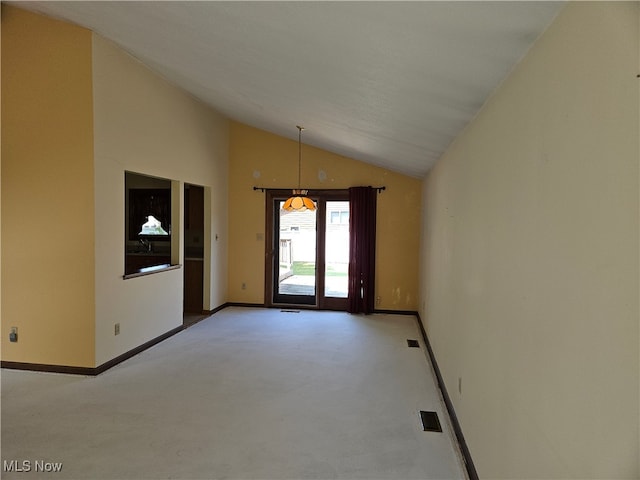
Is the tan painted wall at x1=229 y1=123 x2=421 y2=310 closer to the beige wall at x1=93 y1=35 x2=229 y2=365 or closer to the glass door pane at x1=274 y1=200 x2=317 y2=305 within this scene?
the glass door pane at x1=274 y1=200 x2=317 y2=305

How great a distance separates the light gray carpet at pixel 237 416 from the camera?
235 cm

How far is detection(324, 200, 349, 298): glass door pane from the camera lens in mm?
6480

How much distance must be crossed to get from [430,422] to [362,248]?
141 inches

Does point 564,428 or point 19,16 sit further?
point 19,16

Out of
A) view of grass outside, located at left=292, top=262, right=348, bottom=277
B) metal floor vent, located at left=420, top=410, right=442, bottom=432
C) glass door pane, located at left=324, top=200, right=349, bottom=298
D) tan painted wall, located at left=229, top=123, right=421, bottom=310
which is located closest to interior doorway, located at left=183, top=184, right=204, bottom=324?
tan painted wall, located at left=229, top=123, right=421, bottom=310

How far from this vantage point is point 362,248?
626cm

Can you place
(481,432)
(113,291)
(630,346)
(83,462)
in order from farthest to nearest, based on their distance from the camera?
(113,291) → (83,462) → (481,432) → (630,346)

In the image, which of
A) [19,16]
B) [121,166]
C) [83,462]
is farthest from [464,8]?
[19,16]

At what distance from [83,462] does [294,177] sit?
491cm

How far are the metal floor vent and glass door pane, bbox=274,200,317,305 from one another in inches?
149

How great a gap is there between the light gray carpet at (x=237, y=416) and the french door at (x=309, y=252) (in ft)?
6.45

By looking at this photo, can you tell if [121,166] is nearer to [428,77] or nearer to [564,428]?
[428,77]

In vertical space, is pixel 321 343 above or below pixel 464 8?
below

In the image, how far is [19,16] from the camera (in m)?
3.65
